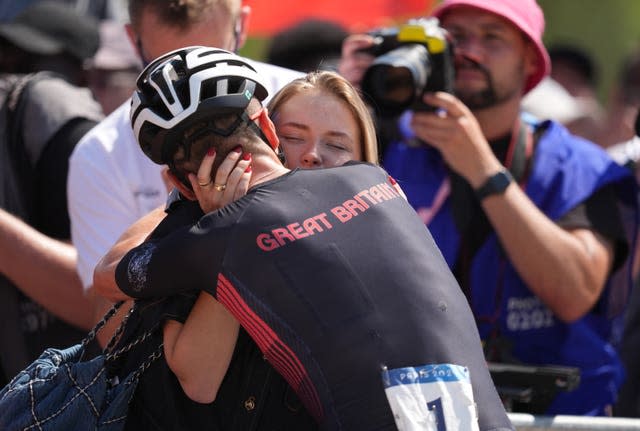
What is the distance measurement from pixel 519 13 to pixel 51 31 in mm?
1837

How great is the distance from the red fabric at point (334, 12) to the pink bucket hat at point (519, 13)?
8.61 feet

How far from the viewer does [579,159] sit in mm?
4480

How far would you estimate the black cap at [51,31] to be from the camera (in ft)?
15.9

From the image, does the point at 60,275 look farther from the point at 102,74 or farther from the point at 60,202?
the point at 102,74

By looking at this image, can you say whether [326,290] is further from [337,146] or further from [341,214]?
[337,146]

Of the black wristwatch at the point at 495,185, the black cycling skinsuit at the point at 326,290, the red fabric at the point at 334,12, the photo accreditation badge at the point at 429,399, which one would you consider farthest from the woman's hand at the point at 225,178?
the red fabric at the point at 334,12

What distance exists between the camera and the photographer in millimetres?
44

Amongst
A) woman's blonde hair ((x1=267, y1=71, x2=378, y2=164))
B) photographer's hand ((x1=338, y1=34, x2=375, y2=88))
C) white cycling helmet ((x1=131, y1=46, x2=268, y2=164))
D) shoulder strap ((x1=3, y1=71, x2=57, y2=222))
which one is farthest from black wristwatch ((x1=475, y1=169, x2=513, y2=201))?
white cycling helmet ((x1=131, y1=46, x2=268, y2=164))

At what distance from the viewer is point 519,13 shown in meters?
4.63

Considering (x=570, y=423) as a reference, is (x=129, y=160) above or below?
above

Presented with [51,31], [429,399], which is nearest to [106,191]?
[51,31]

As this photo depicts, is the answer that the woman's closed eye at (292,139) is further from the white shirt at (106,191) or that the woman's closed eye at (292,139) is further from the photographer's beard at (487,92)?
the photographer's beard at (487,92)

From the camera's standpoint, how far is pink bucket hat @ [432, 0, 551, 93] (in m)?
4.58

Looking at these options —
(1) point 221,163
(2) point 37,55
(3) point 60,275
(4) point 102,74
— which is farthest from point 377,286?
(4) point 102,74
